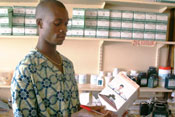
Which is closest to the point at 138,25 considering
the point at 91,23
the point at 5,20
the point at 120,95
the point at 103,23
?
the point at 103,23

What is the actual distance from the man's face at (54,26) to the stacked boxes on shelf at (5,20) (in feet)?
2.80

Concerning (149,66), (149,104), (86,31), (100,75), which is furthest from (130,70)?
(86,31)

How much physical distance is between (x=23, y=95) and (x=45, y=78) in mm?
111

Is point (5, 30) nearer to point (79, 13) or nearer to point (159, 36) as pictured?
point (79, 13)

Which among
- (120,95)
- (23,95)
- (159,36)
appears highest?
(159,36)

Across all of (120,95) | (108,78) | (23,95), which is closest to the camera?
(23,95)

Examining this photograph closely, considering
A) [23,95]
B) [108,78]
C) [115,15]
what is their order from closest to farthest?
[23,95] → [115,15] → [108,78]

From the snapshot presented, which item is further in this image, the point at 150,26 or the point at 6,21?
the point at 150,26

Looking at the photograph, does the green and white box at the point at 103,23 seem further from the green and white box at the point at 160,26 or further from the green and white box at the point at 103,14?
the green and white box at the point at 160,26

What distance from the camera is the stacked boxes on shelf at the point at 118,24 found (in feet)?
4.99

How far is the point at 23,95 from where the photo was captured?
665 mm

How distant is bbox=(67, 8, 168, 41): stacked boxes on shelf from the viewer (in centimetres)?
152

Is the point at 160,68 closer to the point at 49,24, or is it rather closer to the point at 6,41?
the point at 49,24

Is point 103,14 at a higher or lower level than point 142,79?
higher
